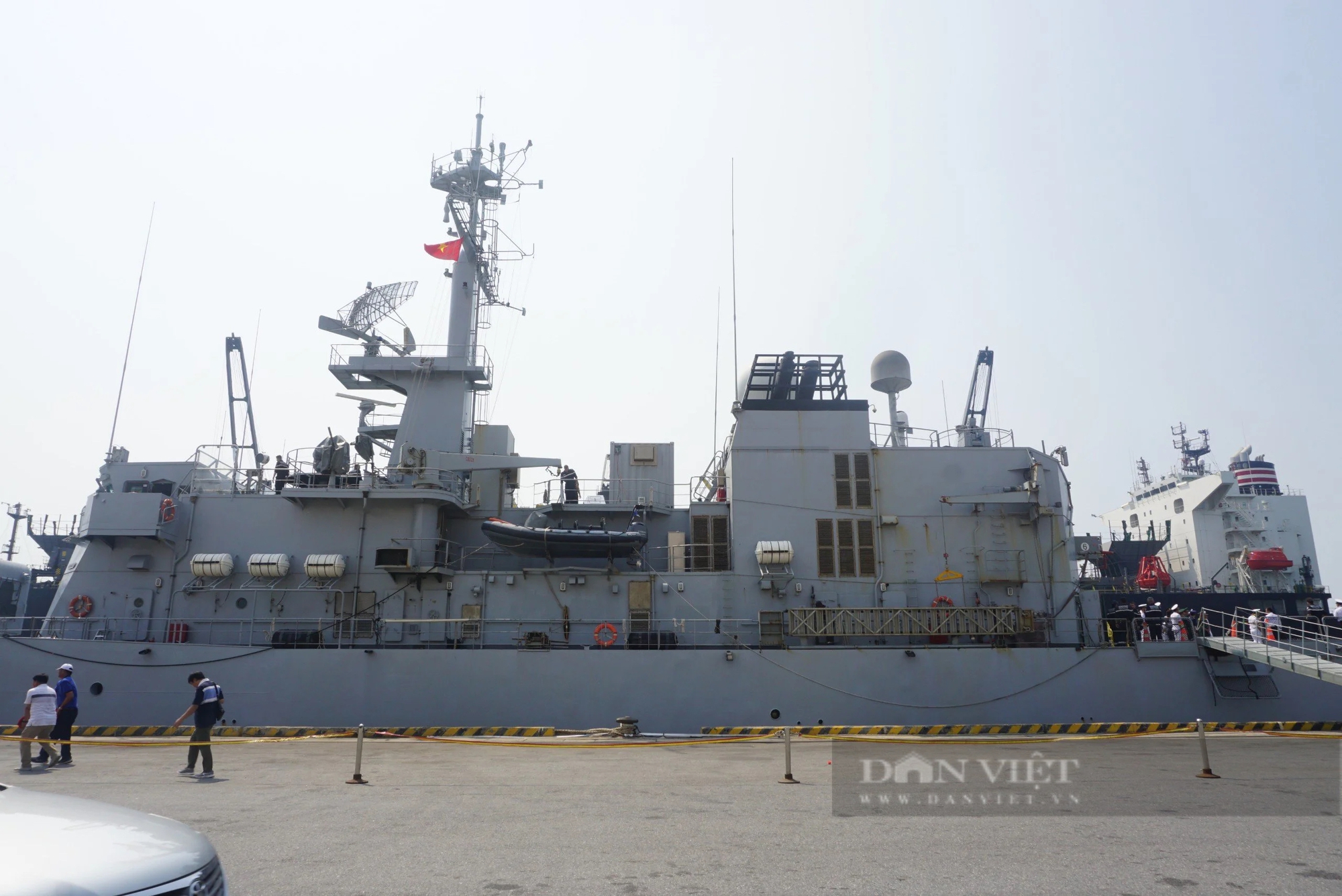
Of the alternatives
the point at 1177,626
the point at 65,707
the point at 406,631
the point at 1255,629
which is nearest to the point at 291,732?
the point at 406,631

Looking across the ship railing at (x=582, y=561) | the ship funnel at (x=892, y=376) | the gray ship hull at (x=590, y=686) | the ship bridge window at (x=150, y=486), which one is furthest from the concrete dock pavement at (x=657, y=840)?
the ship funnel at (x=892, y=376)

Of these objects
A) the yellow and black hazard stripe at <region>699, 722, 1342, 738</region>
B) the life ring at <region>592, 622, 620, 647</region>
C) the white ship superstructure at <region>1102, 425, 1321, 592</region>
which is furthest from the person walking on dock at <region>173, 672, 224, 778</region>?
the white ship superstructure at <region>1102, 425, 1321, 592</region>

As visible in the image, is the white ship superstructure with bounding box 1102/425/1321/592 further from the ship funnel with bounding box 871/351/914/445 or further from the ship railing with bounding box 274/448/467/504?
the ship railing with bounding box 274/448/467/504

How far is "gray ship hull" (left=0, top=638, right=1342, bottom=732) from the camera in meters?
13.4

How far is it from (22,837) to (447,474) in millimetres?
13308

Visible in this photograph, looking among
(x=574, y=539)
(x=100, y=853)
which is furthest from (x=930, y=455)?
(x=100, y=853)

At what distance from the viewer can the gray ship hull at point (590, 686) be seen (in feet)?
43.9

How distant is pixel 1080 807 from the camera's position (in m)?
6.67

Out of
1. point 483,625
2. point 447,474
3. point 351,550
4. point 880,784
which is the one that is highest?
point 447,474

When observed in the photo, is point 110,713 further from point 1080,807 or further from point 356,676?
point 1080,807

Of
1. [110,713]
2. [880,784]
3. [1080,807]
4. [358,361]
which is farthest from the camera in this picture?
[358,361]

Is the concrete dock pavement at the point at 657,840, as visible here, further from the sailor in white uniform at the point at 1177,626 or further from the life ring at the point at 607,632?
the sailor in white uniform at the point at 1177,626

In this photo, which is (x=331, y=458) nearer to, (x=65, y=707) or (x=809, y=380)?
(x=65, y=707)

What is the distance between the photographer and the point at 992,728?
13273mm
